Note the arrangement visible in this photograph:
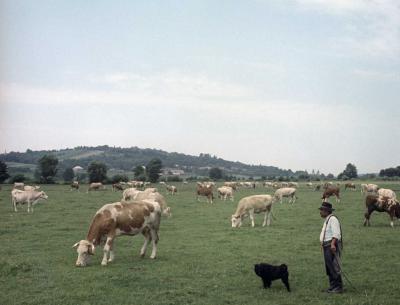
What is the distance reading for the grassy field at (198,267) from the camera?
1213cm

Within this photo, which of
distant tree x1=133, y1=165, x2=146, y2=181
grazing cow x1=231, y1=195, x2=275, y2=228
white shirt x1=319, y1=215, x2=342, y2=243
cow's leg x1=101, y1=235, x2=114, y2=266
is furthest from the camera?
distant tree x1=133, y1=165, x2=146, y2=181

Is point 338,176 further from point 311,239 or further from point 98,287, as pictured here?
point 98,287

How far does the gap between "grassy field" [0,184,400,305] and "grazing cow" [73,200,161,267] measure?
0.50 m

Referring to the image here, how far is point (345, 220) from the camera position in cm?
3025

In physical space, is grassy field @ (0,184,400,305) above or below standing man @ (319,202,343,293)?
below

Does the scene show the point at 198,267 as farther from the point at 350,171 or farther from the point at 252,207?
the point at 350,171

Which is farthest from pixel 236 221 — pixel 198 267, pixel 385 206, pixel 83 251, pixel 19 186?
pixel 19 186

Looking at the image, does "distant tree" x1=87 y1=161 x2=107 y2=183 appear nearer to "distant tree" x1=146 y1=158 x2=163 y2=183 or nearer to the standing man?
"distant tree" x1=146 y1=158 x2=163 y2=183

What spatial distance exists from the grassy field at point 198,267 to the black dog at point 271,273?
1.06ft

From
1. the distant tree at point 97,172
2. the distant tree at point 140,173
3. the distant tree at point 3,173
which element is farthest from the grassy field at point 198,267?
the distant tree at point 140,173

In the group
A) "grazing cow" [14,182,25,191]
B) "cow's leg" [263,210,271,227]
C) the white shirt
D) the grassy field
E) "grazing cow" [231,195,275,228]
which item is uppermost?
the white shirt

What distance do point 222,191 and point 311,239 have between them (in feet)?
114

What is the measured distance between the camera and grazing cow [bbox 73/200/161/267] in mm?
16203

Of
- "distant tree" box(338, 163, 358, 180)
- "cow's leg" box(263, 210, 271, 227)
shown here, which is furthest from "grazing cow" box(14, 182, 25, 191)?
"distant tree" box(338, 163, 358, 180)
